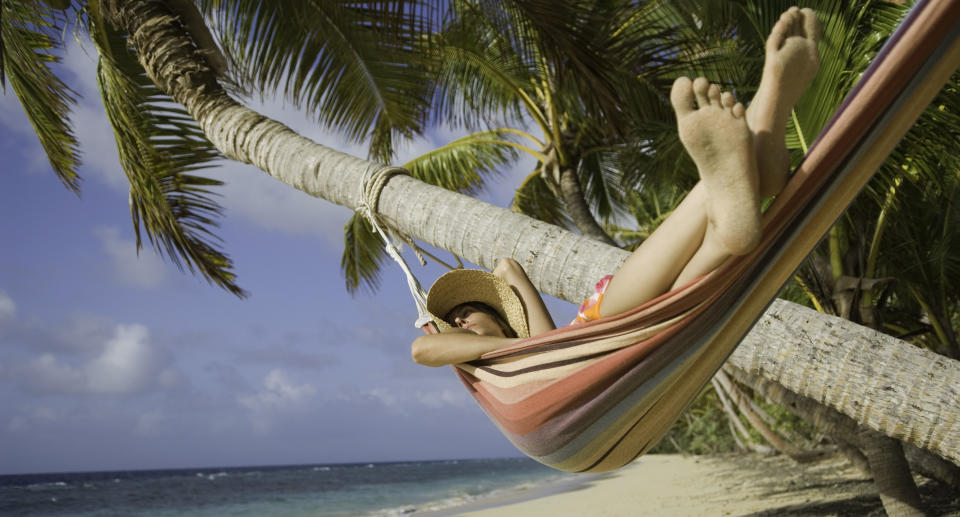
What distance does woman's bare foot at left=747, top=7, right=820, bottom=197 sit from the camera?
3.55 ft

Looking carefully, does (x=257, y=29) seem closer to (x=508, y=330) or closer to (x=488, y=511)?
(x=508, y=330)

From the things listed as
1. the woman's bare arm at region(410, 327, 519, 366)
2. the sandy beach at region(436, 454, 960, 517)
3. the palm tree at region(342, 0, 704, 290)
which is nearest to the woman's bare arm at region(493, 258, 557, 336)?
the woman's bare arm at region(410, 327, 519, 366)

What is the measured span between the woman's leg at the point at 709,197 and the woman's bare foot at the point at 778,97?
5 centimetres

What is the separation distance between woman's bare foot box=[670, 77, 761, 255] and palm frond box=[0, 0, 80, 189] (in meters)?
3.25

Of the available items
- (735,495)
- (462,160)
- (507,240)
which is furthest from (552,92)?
(735,495)

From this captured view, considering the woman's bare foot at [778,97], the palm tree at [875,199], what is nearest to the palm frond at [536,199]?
the palm tree at [875,199]

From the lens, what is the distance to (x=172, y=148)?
381cm

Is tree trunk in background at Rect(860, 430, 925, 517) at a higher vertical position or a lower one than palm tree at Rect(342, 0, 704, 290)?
lower

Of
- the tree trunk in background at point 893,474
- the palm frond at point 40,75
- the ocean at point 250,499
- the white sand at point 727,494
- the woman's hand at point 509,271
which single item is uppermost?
the palm frond at point 40,75

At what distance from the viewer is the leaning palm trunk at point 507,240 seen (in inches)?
55.7

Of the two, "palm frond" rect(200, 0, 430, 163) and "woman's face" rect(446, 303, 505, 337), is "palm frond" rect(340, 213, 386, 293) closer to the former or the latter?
"palm frond" rect(200, 0, 430, 163)

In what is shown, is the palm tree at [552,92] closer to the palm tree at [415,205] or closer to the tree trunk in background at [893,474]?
the palm tree at [415,205]

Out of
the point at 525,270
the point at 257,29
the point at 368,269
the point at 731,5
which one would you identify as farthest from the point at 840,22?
the point at 368,269

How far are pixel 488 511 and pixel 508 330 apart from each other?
331 inches
